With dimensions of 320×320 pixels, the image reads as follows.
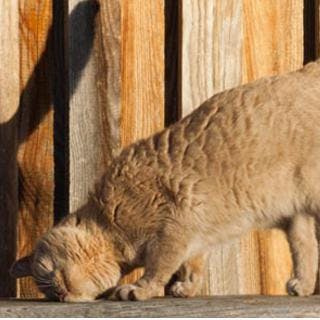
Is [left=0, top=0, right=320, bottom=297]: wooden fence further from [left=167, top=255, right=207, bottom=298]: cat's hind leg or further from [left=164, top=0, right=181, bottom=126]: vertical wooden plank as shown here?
[left=167, top=255, right=207, bottom=298]: cat's hind leg

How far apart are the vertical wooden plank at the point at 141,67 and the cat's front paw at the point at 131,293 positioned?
0.61m

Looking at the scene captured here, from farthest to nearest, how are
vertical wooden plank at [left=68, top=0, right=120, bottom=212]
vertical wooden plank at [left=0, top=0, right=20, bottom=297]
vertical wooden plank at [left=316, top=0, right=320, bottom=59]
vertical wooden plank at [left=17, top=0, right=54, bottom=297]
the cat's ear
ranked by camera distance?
vertical wooden plank at [left=316, top=0, right=320, bottom=59] → vertical wooden plank at [left=17, top=0, right=54, bottom=297] → vertical wooden plank at [left=0, top=0, right=20, bottom=297] → vertical wooden plank at [left=68, top=0, right=120, bottom=212] → the cat's ear

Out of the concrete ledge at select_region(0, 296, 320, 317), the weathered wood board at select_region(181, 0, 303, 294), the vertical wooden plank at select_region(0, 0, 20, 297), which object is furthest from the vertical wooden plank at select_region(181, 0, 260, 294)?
the concrete ledge at select_region(0, 296, 320, 317)

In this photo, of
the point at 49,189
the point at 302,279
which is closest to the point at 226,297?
the point at 302,279

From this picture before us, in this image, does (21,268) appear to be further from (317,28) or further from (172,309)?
(317,28)

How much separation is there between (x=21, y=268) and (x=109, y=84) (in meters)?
0.86

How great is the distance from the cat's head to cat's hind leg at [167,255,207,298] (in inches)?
10.3

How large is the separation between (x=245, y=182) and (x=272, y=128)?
0.25 m

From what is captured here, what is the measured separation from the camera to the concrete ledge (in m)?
5.49

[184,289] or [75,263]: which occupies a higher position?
[75,263]

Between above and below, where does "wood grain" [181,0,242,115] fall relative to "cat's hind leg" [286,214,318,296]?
above

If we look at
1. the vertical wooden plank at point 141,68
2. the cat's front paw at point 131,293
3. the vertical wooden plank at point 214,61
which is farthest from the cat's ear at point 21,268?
the vertical wooden plank at point 214,61

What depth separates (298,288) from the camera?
6137 mm

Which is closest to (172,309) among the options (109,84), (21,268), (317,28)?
(21,268)
